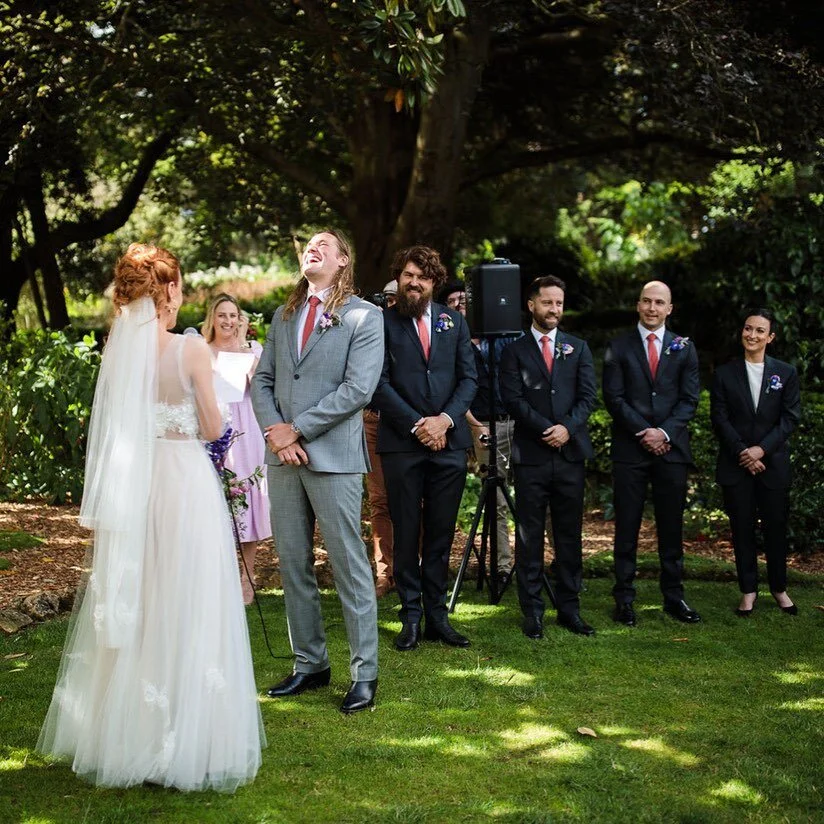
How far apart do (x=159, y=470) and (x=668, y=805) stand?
7.26 feet

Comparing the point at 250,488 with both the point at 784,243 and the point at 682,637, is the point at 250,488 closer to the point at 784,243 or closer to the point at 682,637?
the point at 682,637

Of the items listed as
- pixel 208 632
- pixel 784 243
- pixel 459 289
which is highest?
pixel 784 243

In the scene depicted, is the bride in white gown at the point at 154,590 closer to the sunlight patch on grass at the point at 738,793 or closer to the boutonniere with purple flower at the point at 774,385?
the sunlight patch on grass at the point at 738,793

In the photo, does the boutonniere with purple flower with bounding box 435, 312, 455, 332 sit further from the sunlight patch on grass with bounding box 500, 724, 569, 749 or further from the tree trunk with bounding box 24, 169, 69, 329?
the tree trunk with bounding box 24, 169, 69, 329

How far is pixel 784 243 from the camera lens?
10797 millimetres

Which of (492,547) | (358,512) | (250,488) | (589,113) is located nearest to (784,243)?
(589,113)

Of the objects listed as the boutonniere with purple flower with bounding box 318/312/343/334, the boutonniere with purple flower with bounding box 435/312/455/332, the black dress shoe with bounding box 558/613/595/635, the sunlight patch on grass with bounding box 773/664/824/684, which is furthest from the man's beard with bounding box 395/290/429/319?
the sunlight patch on grass with bounding box 773/664/824/684

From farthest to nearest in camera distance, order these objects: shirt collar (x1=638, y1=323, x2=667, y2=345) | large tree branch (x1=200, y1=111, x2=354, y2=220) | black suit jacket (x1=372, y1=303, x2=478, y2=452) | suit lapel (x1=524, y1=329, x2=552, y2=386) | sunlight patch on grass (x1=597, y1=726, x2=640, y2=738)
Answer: large tree branch (x1=200, y1=111, x2=354, y2=220) < shirt collar (x1=638, y1=323, x2=667, y2=345) < suit lapel (x1=524, y1=329, x2=552, y2=386) < black suit jacket (x1=372, y1=303, x2=478, y2=452) < sunlight patch on grass (x1=597, y1=726, x2=640, y2=738)

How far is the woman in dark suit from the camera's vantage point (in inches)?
253

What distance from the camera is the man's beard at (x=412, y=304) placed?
5703 millimetres

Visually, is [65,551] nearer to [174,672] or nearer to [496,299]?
[496,299]

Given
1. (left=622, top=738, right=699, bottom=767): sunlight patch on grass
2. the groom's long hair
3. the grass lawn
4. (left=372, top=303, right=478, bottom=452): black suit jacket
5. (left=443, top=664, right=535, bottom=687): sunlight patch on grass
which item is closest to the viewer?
the grass lawn

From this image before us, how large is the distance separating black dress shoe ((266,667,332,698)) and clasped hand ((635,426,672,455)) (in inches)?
93.2

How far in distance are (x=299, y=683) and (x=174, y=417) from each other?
1611 mm
